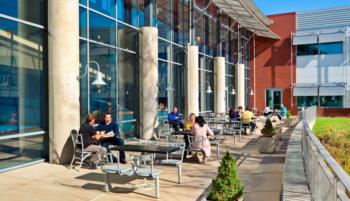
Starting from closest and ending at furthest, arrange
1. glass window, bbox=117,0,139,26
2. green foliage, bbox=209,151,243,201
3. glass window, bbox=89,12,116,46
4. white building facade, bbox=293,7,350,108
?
green foliage, bbox=209,151,243,201
glass window, bbox=89,12,116,46
glass window, bbox=117,0,139,26
white building facade, bbox=293,7,350,108

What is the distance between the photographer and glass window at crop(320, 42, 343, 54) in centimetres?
3431

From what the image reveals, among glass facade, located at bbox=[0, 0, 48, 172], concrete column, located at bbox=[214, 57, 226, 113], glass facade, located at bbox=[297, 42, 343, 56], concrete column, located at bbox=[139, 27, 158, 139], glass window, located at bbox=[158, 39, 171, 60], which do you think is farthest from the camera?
glass facade, located at bbox=[297, 42, 343, 56]

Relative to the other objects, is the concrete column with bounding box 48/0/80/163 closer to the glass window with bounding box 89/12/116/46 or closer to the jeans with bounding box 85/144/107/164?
the jeans with bounding box 85/144/107/164

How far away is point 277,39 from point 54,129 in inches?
1218

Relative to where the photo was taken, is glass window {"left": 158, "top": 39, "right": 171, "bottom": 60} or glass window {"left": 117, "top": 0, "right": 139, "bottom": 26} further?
glass window {"left": 158, "top": 39, "right": 171, "bottom": 60}

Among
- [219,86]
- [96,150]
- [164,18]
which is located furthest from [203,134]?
[219,86]

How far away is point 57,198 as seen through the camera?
242 inches

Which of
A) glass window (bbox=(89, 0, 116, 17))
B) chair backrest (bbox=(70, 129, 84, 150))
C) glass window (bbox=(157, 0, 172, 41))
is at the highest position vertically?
glass window (bbox=(157, 0, 172, 41))

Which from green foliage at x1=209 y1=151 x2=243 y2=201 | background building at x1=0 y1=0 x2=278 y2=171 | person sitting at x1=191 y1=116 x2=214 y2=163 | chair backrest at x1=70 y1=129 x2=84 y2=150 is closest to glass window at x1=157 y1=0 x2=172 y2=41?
background building at x1=0 y1=0 x2=278 y2=171

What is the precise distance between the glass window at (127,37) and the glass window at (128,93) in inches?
11.2

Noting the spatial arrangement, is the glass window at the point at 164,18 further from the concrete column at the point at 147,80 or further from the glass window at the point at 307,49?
the glass window at the point at 307,49

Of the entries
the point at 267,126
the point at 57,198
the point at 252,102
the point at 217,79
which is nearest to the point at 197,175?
the point at 57,198

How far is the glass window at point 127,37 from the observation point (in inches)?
536

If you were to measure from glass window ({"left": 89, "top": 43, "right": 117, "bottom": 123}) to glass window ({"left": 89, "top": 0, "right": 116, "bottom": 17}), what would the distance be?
1178 mm
